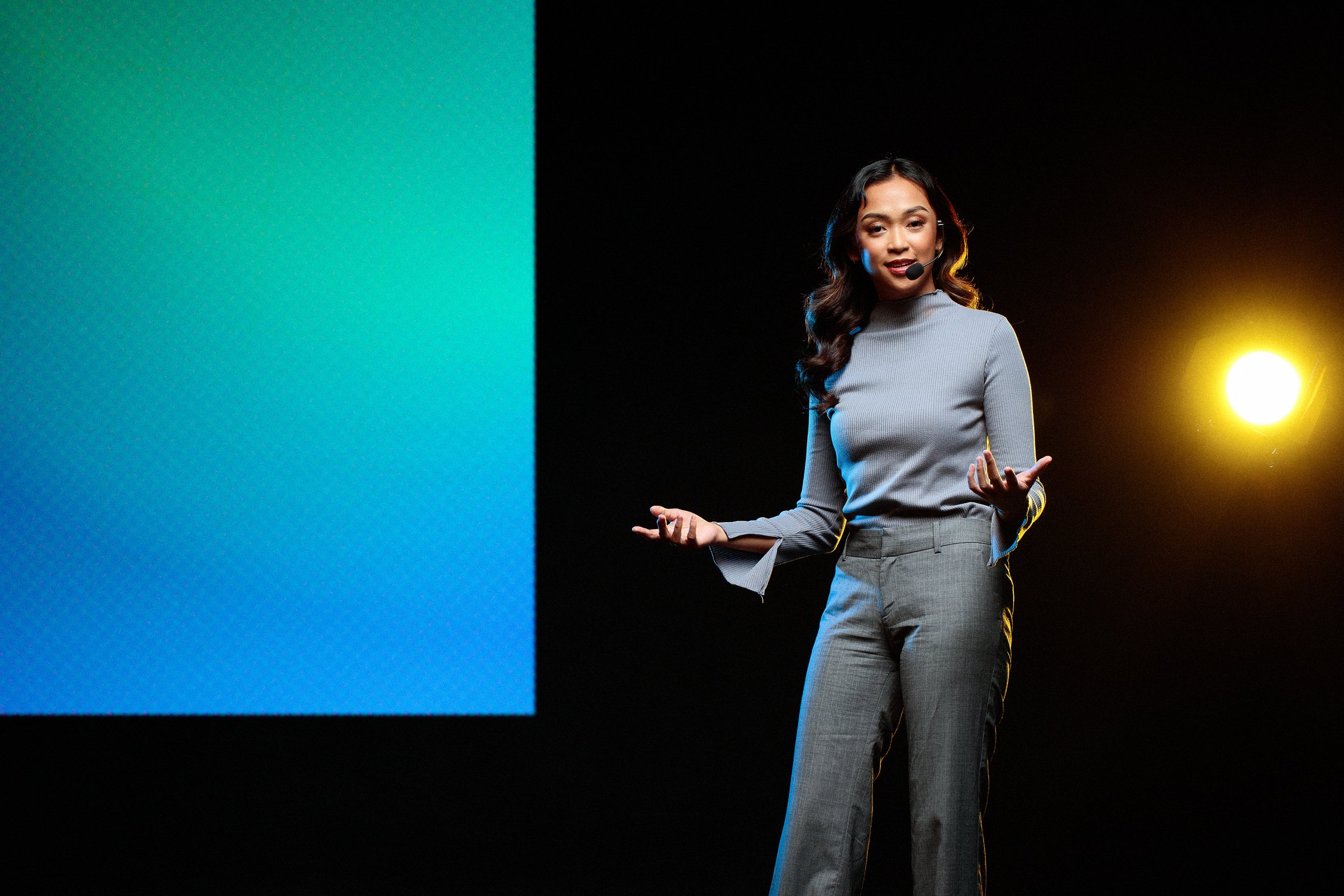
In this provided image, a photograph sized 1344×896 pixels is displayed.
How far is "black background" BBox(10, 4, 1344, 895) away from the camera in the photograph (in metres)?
2.22

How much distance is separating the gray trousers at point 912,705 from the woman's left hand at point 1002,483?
119 millimetres

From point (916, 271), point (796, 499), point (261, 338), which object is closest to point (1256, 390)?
point (796, 499)

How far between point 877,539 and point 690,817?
132cm

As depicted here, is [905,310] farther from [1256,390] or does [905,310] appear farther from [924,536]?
[1256,390]

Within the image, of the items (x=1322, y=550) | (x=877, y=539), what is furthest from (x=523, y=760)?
(x=1322, y=550)

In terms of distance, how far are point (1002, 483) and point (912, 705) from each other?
338mm

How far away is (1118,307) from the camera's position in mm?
2326

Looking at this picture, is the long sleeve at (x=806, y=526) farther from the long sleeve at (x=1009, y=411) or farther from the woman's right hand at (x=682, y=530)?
the long sleeve at (x=1009, y=411)

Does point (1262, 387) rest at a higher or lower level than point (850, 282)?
lower

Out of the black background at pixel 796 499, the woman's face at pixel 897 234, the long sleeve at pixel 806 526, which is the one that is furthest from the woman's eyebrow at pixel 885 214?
the black background at pixel 796 499

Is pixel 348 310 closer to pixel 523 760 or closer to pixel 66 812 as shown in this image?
pixel 523 760

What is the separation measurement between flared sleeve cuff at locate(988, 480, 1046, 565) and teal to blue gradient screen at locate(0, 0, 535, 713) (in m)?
1.38

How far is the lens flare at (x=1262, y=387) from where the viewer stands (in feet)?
6.90

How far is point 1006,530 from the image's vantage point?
1.23m
